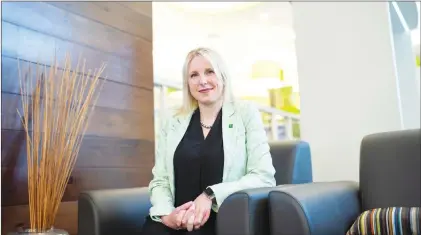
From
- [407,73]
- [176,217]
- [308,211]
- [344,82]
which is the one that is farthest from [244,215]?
[407,73]

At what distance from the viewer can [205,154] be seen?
149 centimetres

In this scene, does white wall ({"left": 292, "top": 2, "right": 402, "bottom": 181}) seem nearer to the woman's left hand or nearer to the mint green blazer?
the mint green blazer

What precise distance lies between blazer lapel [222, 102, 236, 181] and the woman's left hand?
134mm

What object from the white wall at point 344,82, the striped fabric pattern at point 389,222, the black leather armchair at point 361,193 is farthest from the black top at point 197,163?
the white wall at point 344,82

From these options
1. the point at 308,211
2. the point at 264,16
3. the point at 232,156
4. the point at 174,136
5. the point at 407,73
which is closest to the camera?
the point at 308,211

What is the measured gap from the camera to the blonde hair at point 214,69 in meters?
1.57

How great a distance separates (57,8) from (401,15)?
6.80ft

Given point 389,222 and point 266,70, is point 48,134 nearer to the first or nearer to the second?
point 389,222

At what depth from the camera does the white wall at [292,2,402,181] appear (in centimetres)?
211

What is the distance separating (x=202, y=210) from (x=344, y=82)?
126 centimetres

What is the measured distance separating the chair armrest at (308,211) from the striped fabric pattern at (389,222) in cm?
7

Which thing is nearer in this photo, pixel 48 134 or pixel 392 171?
pixel 392 171

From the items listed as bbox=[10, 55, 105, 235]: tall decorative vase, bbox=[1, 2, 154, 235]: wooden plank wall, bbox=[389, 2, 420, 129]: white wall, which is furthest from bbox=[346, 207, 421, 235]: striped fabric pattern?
bbox=[389, 2, 420, 129]: white wall

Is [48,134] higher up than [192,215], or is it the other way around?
[48,134]
